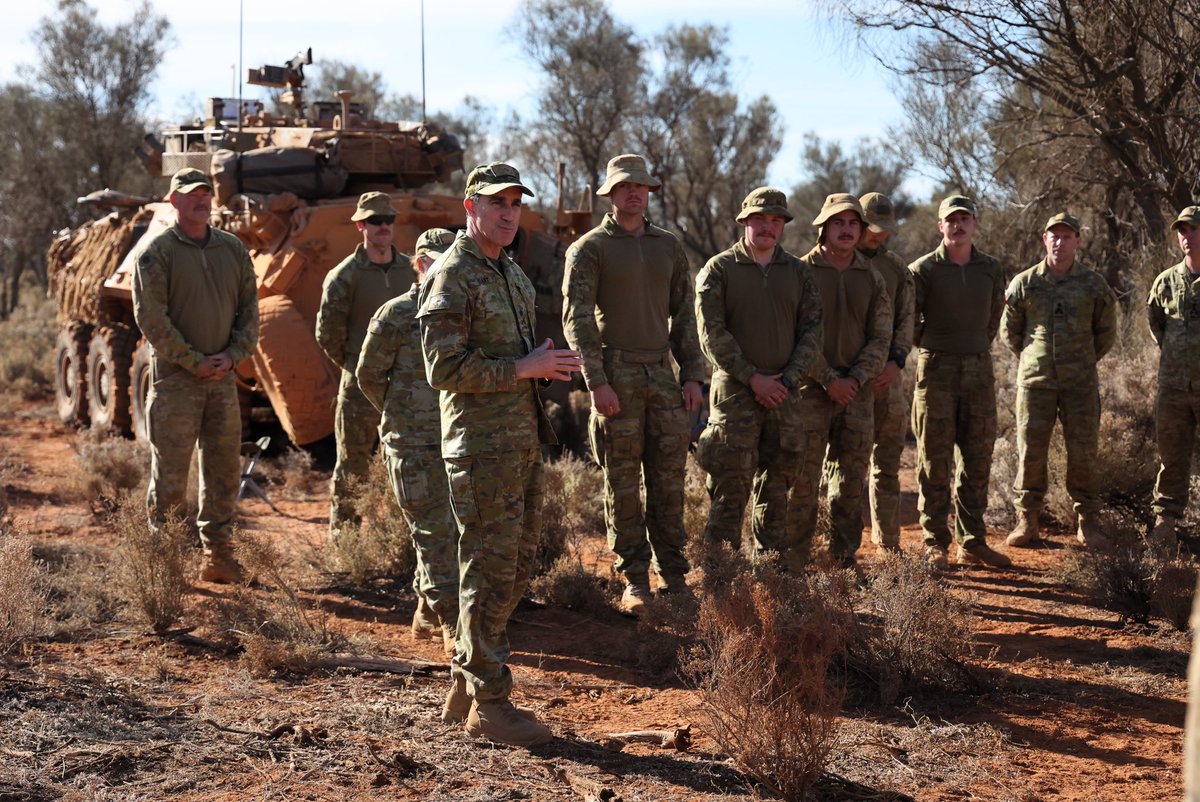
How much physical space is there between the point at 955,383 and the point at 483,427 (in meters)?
4.29

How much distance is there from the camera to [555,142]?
26703 mm

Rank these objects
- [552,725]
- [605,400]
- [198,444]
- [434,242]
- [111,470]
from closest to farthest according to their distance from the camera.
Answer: [552,725] → [434,242] → [605,400] → [198,444] → [111,470]

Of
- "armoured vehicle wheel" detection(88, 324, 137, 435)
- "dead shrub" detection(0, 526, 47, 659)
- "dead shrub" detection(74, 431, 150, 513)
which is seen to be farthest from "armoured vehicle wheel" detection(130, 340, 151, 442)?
"dead shrub" detection(0, 526, 47, 659)

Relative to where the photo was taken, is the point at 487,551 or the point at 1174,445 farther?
the point at 1174,445

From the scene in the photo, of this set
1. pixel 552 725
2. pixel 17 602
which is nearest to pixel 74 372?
pixel 17 602

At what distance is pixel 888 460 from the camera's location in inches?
307

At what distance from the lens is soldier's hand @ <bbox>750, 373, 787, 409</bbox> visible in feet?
21.9

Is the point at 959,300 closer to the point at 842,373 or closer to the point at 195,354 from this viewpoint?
the point at 842,373

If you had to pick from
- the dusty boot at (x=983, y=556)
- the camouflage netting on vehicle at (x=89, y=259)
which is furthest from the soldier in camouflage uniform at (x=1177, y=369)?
the camouflage netting on vehicle at (x=89, y=259)

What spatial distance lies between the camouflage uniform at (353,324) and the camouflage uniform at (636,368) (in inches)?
54.5

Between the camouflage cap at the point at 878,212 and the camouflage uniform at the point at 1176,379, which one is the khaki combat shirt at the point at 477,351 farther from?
the camouflage uniform at the point at 1176,379

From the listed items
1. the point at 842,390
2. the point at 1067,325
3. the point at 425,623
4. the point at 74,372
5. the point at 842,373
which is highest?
the point at 74,372

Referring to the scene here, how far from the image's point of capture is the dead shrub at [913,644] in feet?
17.8

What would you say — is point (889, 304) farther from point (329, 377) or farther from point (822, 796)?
point (329, 377)
